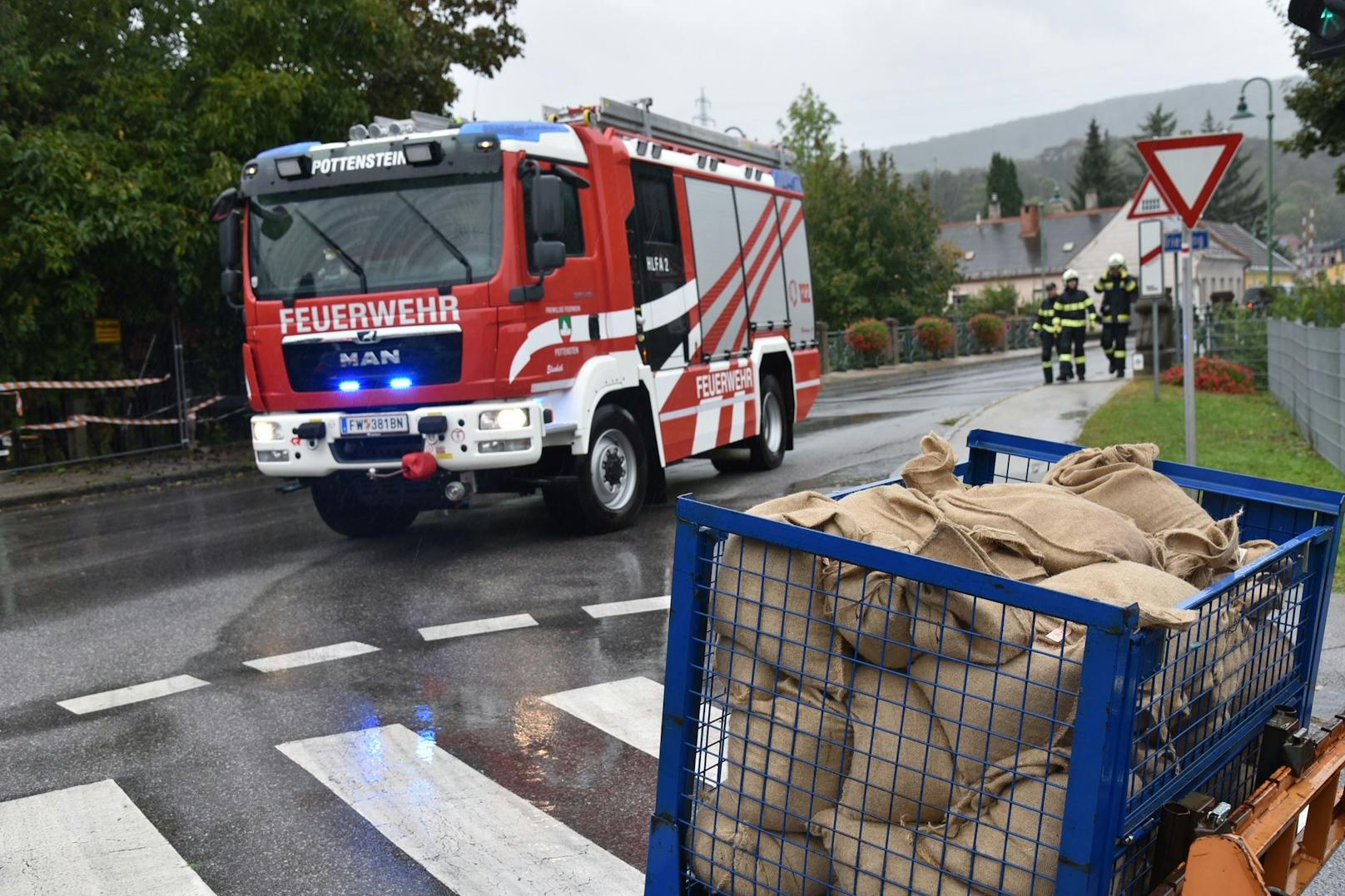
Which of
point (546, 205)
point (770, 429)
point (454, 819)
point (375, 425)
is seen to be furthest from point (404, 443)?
point (770, 429)

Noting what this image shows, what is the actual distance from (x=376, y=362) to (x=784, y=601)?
6.45m

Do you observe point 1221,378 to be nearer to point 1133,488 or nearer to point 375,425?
point 375,425

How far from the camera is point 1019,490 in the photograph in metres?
3.01

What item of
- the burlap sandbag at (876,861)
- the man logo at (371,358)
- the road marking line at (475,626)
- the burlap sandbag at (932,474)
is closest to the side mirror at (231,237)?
the man logo at (371,358)

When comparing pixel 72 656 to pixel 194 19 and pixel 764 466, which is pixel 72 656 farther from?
pixel 194 19

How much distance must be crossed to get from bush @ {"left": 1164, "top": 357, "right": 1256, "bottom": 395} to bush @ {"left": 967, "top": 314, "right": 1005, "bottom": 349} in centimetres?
2104

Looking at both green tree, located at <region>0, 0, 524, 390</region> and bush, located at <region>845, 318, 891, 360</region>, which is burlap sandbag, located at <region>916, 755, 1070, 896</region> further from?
bush, located at <region>845, 318, 891, 360</region>

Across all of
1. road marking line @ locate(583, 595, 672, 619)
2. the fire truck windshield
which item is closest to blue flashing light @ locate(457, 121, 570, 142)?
the fire truck windshield

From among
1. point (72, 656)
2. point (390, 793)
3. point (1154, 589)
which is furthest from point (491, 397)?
point (1154, 589)

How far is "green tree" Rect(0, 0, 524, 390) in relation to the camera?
48.4 feet

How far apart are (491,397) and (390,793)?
4189 millimetres

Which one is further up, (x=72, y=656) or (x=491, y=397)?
(x=491, y=397)

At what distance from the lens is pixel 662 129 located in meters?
10.7

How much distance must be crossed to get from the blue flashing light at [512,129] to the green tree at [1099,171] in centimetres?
9756
